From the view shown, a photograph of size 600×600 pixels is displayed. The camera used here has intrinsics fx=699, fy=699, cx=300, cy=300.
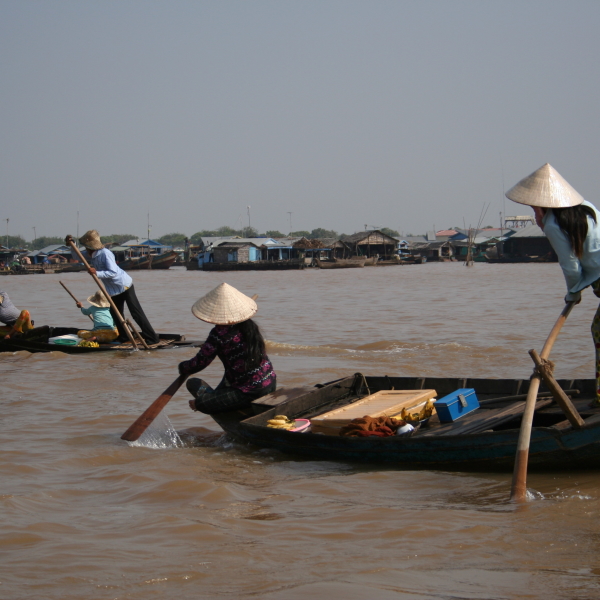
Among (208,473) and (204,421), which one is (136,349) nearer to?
(204,421)

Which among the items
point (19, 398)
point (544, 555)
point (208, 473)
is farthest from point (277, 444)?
point (19, 398)

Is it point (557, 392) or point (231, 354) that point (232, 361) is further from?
point (557, 392)

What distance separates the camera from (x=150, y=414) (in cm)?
483

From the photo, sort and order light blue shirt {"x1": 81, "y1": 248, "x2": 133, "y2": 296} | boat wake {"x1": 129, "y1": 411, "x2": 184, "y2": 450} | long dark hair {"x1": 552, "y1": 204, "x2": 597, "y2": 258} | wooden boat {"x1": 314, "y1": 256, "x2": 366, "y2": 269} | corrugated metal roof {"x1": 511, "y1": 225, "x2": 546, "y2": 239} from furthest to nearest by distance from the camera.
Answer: wooden boat {"x1": 314, "y1": 256, "x2": 366, "y2": 269} → corrugated metal roof {"x1": 511, "y1": 225, "x2": 546, "y2": 239} → light blue shirt {"x1": 81, "y1": 248, "x2": 133, "y2": 296} → boat wake {"x1": 129, "y1": 411, "x2": 184, "y2": 450} → long dark hair {"x1": 552, "y1": 204, "x2": 597, "y2": 258}

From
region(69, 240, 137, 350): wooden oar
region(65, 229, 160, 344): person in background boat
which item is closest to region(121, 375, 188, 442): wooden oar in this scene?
region(69, 240, 137, 350): wooden oar

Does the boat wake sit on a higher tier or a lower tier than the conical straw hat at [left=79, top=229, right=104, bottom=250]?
lower

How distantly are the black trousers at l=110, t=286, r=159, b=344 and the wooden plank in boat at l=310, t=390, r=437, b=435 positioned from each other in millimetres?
4383

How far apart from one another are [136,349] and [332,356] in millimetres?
2447

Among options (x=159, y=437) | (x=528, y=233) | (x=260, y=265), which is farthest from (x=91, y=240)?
(x=528, y=233)

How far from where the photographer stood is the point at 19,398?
262 inches

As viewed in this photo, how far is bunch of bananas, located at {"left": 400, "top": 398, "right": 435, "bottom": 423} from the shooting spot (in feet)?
14.5

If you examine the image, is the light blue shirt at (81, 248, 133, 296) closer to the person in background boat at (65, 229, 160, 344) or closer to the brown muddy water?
the person in background boat at (65, 229, 160, 344)

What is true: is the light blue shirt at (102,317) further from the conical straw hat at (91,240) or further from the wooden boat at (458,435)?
the wooden boat at (458,435)

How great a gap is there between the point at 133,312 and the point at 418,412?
5032 millimetres
